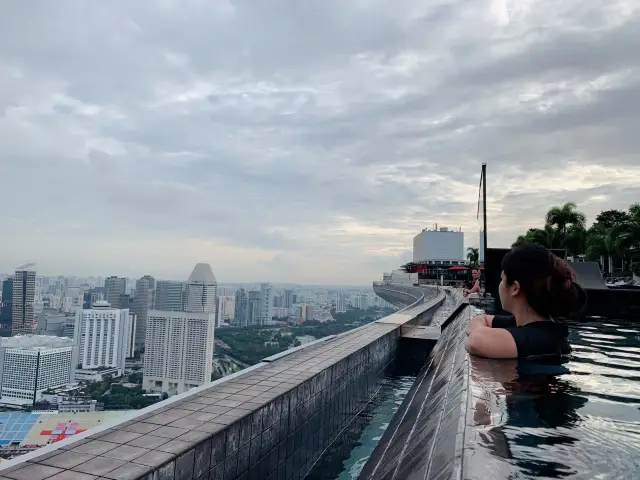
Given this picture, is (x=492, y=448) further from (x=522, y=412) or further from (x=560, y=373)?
(x=560, y=373)

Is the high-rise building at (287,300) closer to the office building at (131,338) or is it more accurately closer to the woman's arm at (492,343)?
the office building at (131,338)

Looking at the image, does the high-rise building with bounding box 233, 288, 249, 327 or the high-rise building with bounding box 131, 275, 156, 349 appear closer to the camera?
the high-rise building with bounding box 131, 275, 156, 349

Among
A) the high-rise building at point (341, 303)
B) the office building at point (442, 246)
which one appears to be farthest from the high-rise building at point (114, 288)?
the office building at point (442, 246)

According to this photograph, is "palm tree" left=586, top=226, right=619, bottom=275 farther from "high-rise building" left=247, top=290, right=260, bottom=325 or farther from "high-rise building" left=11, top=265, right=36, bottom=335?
"high-rise building" left=11, top=265, right=36, bottom=335

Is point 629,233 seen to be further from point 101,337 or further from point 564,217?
point 101,337

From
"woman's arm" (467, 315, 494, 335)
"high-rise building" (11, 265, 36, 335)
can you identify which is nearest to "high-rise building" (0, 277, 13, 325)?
"high-rise building" (11, 265, 36, 335)

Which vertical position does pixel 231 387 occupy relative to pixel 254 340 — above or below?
above

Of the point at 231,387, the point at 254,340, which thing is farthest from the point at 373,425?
the point at 254,340
